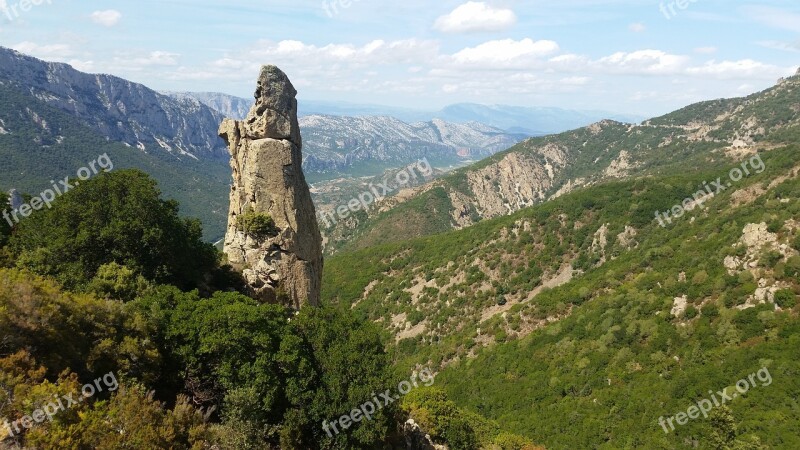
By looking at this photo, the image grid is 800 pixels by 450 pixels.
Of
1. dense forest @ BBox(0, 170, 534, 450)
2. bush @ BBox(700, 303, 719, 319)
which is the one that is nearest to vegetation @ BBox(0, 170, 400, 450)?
dense forest @ BBox(0, 170, 534, 450)

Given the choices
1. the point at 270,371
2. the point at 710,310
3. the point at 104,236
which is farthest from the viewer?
the point at 710,310

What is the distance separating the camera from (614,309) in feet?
179

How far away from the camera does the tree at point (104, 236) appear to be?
23.8 meters

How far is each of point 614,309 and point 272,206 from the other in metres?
42.6

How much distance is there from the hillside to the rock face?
27603mm

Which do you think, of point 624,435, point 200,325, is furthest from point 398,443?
point 624,435

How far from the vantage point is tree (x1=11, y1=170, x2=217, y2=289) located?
23812mm

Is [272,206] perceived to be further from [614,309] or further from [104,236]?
[614,309]

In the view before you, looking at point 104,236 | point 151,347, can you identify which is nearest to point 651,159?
point 104,236

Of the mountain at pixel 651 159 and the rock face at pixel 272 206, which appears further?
the mountain at pixel 651 159

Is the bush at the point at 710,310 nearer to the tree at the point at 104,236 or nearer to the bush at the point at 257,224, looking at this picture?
the bush at the point at 257,224

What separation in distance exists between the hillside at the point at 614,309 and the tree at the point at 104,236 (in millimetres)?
34981

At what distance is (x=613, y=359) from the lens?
156 feet

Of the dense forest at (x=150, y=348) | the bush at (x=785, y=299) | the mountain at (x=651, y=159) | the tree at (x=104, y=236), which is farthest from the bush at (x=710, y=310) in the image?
the mountain at (x=651, y=159)
